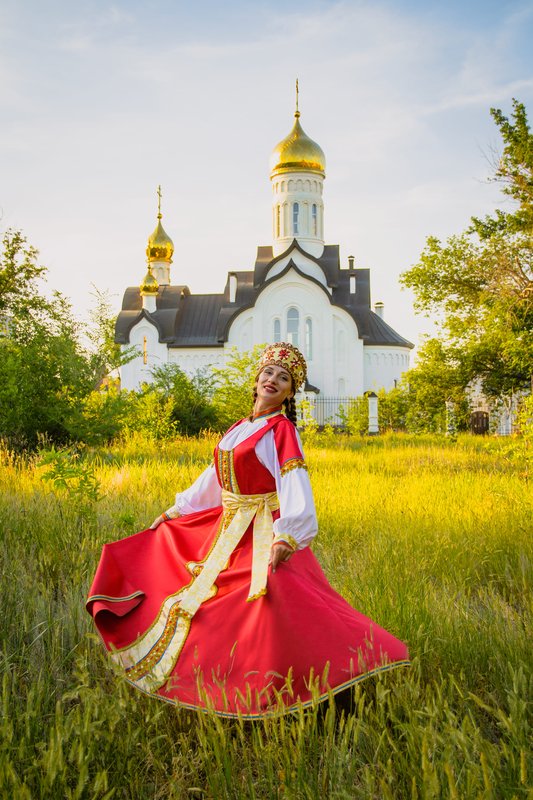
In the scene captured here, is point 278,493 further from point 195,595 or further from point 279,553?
point 195,595

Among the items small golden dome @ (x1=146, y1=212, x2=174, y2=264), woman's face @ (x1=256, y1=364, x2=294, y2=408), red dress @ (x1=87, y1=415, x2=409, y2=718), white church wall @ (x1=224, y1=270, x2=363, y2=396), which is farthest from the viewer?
small golden dome @ (x1=146, y1=212, x2=174, y2=264)

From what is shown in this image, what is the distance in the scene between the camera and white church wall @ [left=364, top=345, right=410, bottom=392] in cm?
3462

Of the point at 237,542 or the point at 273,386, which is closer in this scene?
the point at 237,542

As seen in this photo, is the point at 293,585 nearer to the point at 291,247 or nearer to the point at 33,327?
the point at 33,327

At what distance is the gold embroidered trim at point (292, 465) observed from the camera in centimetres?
269

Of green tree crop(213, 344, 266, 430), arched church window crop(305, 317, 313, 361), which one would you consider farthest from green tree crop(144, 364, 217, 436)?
arched church window crop(305, 317, 313, 361)

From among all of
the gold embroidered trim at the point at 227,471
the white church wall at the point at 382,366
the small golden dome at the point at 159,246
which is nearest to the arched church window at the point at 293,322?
the white church wall at the point at 382,366

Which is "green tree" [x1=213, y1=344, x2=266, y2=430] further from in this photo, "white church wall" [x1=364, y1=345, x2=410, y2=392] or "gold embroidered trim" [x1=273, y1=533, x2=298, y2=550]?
"white church wall" [x1=364, y1=345, x2=410, y2=392]

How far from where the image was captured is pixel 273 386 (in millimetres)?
3082

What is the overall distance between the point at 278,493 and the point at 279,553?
12.2 inches

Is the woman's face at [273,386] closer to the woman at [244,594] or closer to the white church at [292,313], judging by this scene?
the woman at [244,594]

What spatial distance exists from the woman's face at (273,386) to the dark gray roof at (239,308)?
102ft

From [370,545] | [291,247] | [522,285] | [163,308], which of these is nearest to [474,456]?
[522,285]

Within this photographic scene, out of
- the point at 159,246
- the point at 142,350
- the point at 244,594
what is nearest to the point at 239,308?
the point at 142,350
